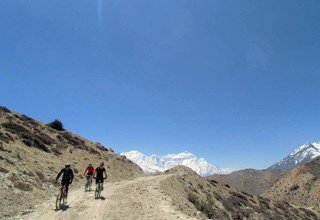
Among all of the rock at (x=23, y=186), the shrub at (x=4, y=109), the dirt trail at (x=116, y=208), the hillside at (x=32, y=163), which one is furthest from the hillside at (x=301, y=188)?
the rock at (x=23, y=186)

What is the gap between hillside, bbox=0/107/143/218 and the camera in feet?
78.5

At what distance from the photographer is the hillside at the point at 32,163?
23938mm

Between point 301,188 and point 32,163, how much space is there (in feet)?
385

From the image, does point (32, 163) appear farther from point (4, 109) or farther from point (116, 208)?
point (4, 109)

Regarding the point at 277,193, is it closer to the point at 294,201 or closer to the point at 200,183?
the point at 294,201

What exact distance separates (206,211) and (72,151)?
2835 centimetres

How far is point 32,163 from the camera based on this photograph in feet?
113

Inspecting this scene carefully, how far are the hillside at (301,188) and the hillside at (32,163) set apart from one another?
77.6m

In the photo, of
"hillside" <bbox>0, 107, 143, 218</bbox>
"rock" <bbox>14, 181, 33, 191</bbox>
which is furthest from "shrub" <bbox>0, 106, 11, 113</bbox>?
"rock" <bbox>14, 181, 33, 191</bbox>

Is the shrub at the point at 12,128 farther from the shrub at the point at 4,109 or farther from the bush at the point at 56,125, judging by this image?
the bush at the point at 56,125

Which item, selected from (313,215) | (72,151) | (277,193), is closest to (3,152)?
(72,151)

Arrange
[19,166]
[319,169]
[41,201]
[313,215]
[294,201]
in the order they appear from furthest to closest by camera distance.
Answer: [319,169], [294,201], [313,215], [19,166], [41,201]

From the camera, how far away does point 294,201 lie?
119000mm

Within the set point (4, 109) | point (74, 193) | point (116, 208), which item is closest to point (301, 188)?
point (4, 109)
